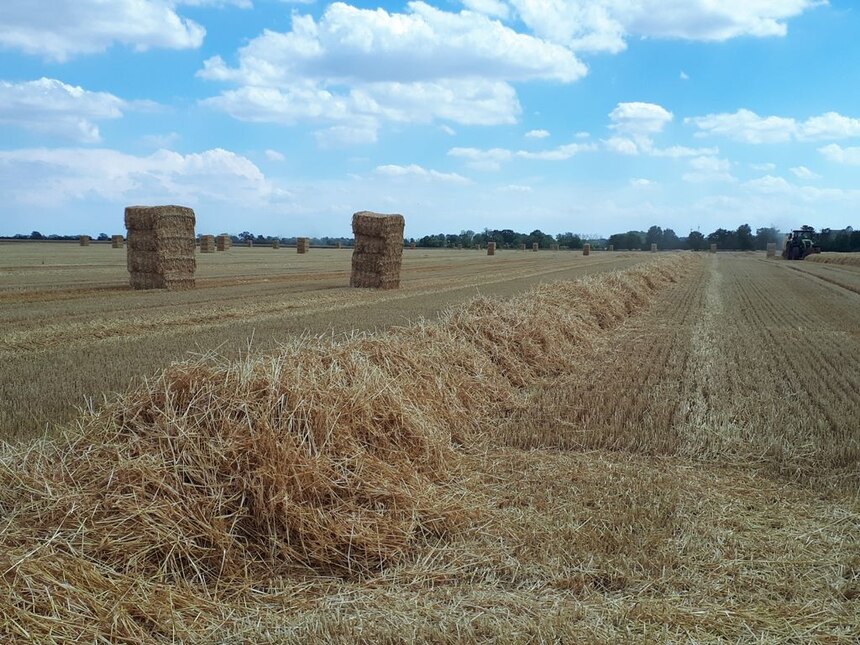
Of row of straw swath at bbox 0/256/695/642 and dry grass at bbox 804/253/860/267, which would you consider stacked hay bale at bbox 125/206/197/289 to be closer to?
row of straw swath at bbox 0/256/695/642

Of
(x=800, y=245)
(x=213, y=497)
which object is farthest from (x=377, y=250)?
(x=800, y=245)

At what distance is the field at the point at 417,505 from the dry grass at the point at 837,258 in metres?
50.9

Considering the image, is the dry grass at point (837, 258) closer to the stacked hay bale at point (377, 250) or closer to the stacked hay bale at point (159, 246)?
the stacked hay bale at point (377, 250)

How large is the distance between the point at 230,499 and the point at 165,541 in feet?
1.53

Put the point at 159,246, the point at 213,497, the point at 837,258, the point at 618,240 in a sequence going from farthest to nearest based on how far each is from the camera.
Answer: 1. the point at 618,240
2. the point at 837,258
3. the point at 159,246
4. the point at 213,497

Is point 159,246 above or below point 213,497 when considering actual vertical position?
above

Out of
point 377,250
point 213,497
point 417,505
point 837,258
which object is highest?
point 377,250

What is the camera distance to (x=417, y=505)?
5.00m

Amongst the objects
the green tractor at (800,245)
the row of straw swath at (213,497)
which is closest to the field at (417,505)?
the row of straw swath at (213,497)

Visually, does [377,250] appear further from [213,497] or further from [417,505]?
[213,497]

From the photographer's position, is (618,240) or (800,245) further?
(618,240)

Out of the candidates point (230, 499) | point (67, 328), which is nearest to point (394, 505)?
point (230, 499)

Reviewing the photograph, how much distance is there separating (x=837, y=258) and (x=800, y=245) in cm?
950

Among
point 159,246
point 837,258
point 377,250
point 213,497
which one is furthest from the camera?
point 837,258
